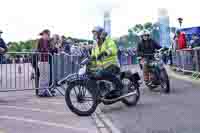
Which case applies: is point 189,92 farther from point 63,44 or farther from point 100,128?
point 63,44

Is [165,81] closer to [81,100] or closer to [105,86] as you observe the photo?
[105,86]

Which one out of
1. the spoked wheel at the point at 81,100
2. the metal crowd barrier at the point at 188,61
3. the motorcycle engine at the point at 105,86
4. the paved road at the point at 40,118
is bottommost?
the paved road at the point at 40,118

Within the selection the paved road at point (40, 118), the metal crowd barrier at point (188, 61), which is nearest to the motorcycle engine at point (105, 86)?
the paved road at point (40, 118)

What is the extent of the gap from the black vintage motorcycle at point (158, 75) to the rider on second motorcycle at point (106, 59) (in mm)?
2765

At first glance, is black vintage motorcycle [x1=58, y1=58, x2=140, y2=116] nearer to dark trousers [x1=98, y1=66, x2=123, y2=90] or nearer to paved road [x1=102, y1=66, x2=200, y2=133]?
dark trousers [x1=98, y1=66, x2=123, y2=90]

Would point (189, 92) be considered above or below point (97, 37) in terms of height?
below

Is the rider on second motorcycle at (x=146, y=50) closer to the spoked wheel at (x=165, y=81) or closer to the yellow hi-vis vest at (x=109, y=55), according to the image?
the spoked wheel at (x=165, y=81)

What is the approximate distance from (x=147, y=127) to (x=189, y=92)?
507cm

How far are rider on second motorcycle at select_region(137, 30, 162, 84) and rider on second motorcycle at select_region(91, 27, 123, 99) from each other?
3193 millimetres

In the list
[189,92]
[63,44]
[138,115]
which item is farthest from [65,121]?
[63,44]

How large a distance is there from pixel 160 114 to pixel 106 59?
177cm

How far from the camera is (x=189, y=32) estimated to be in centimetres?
2825

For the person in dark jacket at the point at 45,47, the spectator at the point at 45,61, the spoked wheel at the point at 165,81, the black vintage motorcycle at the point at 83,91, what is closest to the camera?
the black vintage motorcycle at the point at 83,91

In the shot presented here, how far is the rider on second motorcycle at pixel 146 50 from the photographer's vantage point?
1235cm
